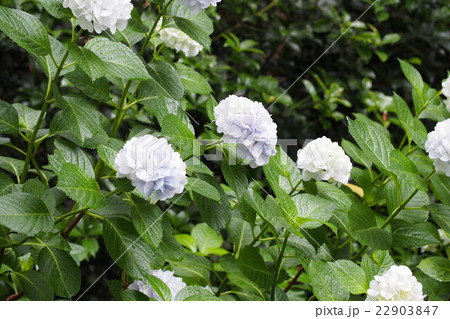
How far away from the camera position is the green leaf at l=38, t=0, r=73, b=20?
0.92 meters

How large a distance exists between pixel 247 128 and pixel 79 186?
0.98 ft

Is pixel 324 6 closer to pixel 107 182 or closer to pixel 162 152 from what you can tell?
pixel 107 182

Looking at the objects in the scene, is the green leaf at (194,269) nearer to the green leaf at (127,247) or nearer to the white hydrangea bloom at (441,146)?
the green leaf at (127,247)

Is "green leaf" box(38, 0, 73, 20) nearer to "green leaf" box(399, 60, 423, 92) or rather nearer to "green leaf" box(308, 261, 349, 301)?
"green leaf" box(308, 261, 349, 301)

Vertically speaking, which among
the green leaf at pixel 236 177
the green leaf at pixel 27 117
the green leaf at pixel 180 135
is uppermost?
the green leaf at pixel 180 135

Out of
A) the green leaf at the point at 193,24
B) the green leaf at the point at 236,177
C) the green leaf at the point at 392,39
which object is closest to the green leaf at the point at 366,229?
the green leaf at the point at 236,177

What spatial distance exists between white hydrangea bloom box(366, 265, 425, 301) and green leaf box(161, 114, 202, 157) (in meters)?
0.39

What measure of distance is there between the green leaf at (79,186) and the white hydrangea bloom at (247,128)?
0.24m

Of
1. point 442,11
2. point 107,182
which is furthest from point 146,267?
point 442,11

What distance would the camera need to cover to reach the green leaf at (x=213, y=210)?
1019 millimetres

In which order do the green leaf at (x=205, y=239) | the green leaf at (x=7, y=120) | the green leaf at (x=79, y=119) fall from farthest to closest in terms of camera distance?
the green leaf at (x=205, y=239)
the green leaf at (x=7, y=120)
the green leaf at (x=79, y=119)

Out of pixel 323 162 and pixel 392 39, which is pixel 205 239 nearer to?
pixel 323 162

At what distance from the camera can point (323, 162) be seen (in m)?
1.11

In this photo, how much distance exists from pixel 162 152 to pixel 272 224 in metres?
0.31
